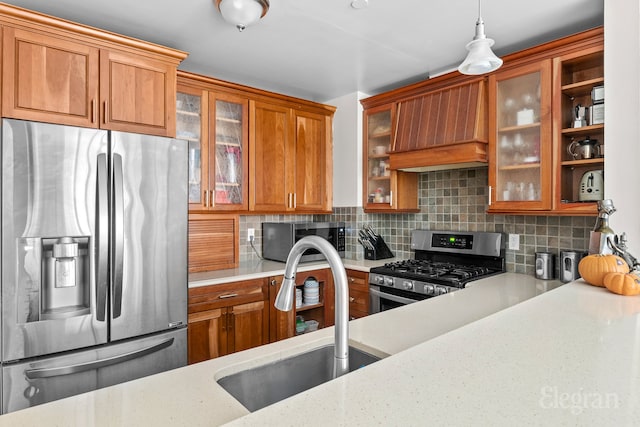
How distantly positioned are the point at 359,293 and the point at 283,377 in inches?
76.6

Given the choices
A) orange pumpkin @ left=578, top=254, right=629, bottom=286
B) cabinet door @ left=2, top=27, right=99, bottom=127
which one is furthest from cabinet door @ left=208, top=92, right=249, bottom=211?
orange pumpkin @ left=578, top=254, right=629, bottom=286

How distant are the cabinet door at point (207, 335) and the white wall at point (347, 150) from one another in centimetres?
156

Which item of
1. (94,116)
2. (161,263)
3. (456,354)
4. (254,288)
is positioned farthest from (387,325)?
(94,116)

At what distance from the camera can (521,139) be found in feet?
7.93

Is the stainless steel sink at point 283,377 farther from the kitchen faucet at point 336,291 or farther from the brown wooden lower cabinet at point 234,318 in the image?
the brown wooden lower cabinet at point 234,318

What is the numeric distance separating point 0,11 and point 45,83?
1.17 feet

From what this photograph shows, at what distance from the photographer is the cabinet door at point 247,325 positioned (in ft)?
8.51

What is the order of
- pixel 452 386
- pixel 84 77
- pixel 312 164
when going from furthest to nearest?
pixel 312 164, pixel 84 77, pixel 452 386

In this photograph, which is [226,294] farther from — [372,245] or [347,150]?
[347,150]

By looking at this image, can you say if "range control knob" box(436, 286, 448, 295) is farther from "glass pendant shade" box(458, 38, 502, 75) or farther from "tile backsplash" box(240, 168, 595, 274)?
"glass pendant shade" box(458, 38, 502, 75)

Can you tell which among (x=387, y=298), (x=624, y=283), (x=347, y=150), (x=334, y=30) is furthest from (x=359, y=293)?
(x=334, y=30)

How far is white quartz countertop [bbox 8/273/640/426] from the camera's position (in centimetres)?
63

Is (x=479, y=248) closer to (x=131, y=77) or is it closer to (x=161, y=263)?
(x=161, y=263)

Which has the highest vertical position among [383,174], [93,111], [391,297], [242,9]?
[242,9]
